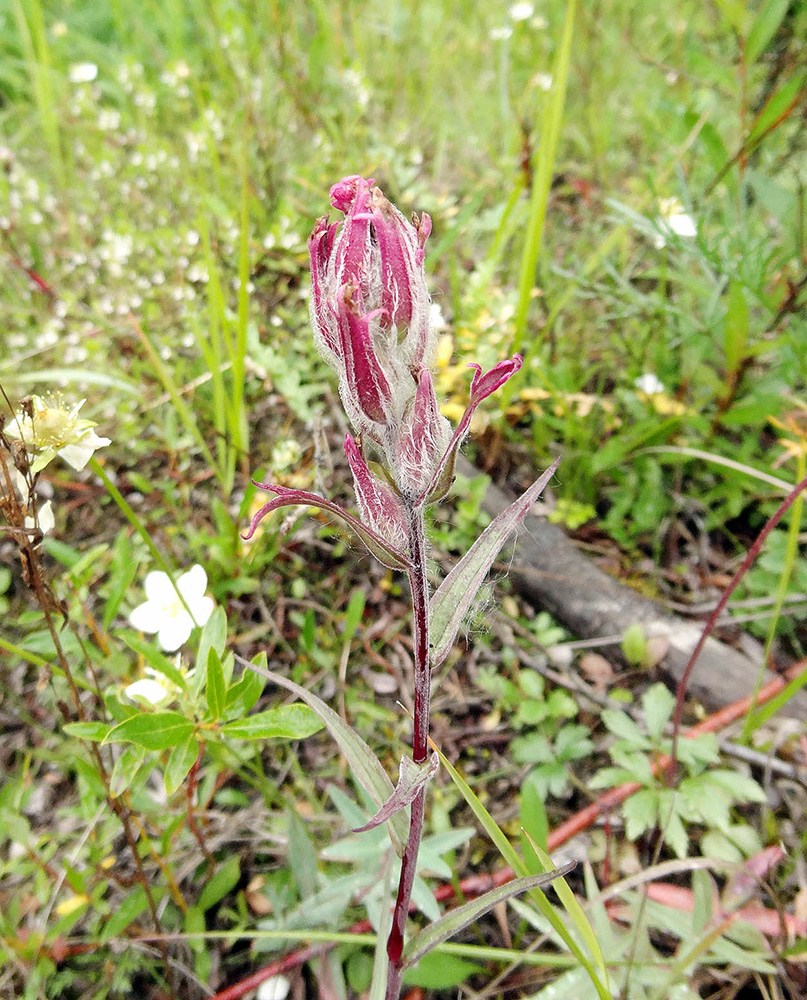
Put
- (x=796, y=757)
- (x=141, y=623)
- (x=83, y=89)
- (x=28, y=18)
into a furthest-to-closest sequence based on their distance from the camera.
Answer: (x=28, y=18) → (x=83, y=89) → (x=796, y=757) → (x=141, y=623)

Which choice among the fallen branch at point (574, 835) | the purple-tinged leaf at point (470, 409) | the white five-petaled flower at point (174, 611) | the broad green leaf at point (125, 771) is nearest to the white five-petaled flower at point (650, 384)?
the fallen branch at point (574, 835)

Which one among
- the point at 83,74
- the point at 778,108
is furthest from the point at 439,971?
the point at 83,74

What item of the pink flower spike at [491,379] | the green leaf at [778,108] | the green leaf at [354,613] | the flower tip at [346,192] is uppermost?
the green leaf at [778,108]

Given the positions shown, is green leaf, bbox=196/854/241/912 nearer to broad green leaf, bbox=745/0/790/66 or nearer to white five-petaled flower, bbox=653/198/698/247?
white five-petaled flower, bbox=653/198/698/247

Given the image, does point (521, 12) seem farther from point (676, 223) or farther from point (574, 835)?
point (574, 835)

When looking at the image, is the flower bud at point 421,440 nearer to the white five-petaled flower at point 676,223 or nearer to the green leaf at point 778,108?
the white five-petaled flower at point 676,223

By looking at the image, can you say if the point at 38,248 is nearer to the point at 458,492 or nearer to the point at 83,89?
the point at 83,89

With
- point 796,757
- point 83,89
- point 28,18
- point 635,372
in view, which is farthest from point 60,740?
point 28,18
